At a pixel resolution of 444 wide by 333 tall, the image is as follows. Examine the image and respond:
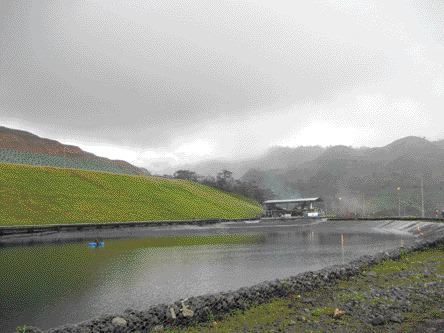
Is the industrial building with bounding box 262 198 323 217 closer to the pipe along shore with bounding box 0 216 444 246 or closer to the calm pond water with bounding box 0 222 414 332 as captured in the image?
the pipe along shore with bounding box 0 216 444 246

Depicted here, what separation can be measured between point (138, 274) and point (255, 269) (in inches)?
387

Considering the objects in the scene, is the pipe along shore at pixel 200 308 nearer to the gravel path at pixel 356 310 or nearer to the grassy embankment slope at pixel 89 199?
the gravel path at pixel 356 310

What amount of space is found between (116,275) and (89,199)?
8244cm

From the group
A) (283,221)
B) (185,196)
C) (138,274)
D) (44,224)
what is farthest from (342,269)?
(185,196)

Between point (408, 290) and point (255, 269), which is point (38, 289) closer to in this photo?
point (255, 269)

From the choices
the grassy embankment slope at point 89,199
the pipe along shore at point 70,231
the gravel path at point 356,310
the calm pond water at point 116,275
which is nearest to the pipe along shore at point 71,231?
the pipe along shore at point 70,231

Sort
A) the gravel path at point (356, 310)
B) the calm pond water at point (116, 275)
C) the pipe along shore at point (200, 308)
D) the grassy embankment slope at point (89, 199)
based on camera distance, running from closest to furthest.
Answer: the gravel path at point (356, 310) → the pipe along shore at point (200, 308) → the calm pond water at point (116, 275) → the grassy embankment slope at point (89, 199)

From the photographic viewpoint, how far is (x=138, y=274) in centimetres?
3472

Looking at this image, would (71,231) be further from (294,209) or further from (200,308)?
(294,209)

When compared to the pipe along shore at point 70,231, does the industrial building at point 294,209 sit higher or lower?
higher

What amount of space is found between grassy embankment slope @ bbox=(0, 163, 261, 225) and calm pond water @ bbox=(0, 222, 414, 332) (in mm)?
38900

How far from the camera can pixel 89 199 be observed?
112500mm

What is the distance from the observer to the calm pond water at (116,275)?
77.8 feet

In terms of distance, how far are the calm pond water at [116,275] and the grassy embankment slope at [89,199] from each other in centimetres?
3890
